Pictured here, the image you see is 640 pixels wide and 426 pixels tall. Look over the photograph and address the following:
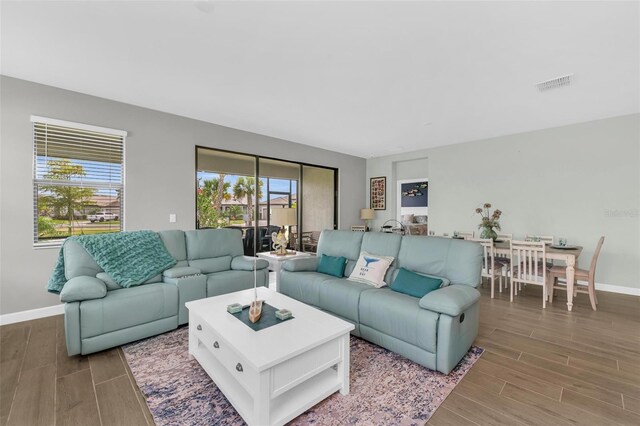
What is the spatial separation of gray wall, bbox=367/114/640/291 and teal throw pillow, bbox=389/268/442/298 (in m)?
3.73

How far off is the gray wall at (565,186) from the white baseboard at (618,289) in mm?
61

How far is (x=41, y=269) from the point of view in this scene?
3.29m

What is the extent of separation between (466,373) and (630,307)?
3286mm

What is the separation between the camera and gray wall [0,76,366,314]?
3.11 m

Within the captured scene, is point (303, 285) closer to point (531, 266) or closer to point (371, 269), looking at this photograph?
point (371, 269)

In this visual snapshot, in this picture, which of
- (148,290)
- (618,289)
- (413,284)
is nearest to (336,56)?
(413,284)

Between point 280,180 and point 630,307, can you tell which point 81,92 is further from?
point 630,307

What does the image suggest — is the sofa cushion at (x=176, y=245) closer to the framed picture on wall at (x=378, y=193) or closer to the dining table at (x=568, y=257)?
the dining table at (x=568, y=257)

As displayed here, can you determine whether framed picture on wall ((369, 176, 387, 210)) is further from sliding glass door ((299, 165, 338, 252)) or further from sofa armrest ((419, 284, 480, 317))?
sofa armrest ((419, 284, 480, 317))

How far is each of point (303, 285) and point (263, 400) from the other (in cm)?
174

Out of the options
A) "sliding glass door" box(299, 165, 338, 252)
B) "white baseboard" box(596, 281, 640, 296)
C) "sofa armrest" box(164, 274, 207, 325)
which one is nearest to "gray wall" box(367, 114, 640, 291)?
"white baseboard" box(596, 281, 640, 296)

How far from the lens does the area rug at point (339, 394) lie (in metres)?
1.69

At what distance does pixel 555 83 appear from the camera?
314 centimetres

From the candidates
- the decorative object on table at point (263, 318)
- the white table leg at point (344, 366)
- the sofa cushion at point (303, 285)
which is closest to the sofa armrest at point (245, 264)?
the sofa cushion at point (303, 285)
